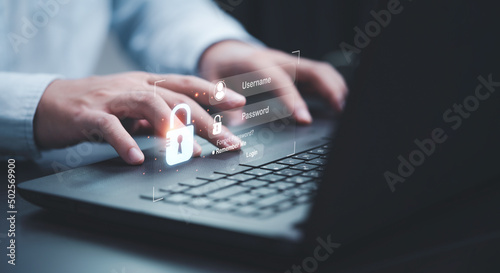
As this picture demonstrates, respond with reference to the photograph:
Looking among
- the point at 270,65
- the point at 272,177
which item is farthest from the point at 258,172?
the point at 270,65

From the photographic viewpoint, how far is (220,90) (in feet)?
1.63

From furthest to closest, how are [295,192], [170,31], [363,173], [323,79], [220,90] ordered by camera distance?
[170,31] < [323,79] < [220,90] < [295,192] < [363,173]

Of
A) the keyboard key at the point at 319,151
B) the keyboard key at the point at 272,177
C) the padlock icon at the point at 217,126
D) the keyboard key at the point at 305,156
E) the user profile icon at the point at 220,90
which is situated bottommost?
the keyboard key at the point at 272,177

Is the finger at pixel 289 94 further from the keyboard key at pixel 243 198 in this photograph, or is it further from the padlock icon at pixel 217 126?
the keyboard key at pixel 243 198

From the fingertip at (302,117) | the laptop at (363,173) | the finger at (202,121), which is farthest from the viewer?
the fingertip at (302,117)

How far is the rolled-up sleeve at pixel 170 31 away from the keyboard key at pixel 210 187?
59 cm

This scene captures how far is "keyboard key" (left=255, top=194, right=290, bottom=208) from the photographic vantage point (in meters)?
0.36

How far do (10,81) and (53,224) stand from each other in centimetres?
36
